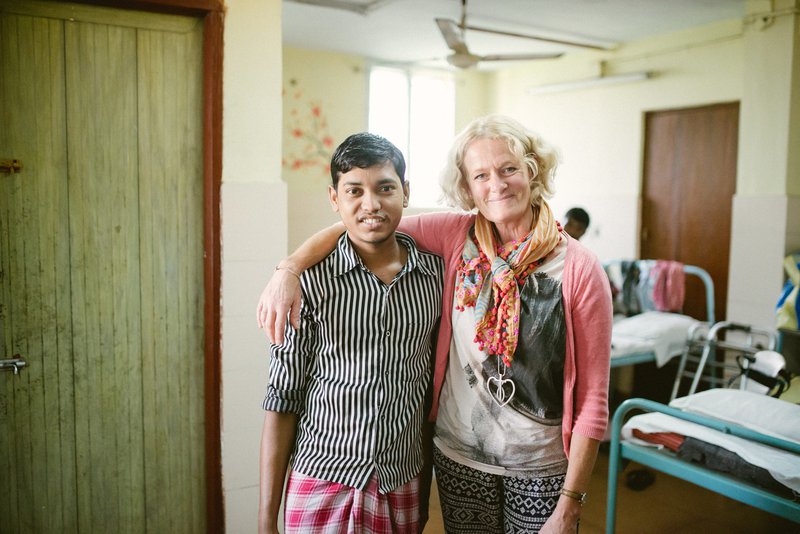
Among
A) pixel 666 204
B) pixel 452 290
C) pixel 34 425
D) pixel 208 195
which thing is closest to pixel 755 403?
pixel 452 290

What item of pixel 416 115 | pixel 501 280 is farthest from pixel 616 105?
pixel 501 280

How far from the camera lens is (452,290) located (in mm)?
1644

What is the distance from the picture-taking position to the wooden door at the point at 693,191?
222 inches

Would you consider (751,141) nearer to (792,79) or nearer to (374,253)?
(792,79)

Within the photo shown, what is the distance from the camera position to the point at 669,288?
478cm

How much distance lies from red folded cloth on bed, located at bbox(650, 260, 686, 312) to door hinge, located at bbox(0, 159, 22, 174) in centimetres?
425

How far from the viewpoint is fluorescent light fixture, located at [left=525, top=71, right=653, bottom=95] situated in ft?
20.3

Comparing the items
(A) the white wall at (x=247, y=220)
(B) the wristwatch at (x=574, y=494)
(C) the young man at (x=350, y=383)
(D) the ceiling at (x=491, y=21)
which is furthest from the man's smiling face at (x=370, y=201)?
(D) the ceiling at (x=491, y=21)

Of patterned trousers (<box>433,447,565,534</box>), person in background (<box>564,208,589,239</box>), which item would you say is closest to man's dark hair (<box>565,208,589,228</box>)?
person in background (<box>564,208,589,239</box>)

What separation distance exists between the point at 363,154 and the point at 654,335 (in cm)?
336

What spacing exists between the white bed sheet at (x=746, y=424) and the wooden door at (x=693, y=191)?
142 inches

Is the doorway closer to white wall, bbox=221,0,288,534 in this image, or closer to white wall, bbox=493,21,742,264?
white wall, bbox=493,21,742,264

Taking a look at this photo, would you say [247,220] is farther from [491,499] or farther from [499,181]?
[491,499]

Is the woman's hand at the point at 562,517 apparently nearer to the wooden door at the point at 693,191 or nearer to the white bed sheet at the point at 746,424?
the white bed sheet at the point at 746,424
